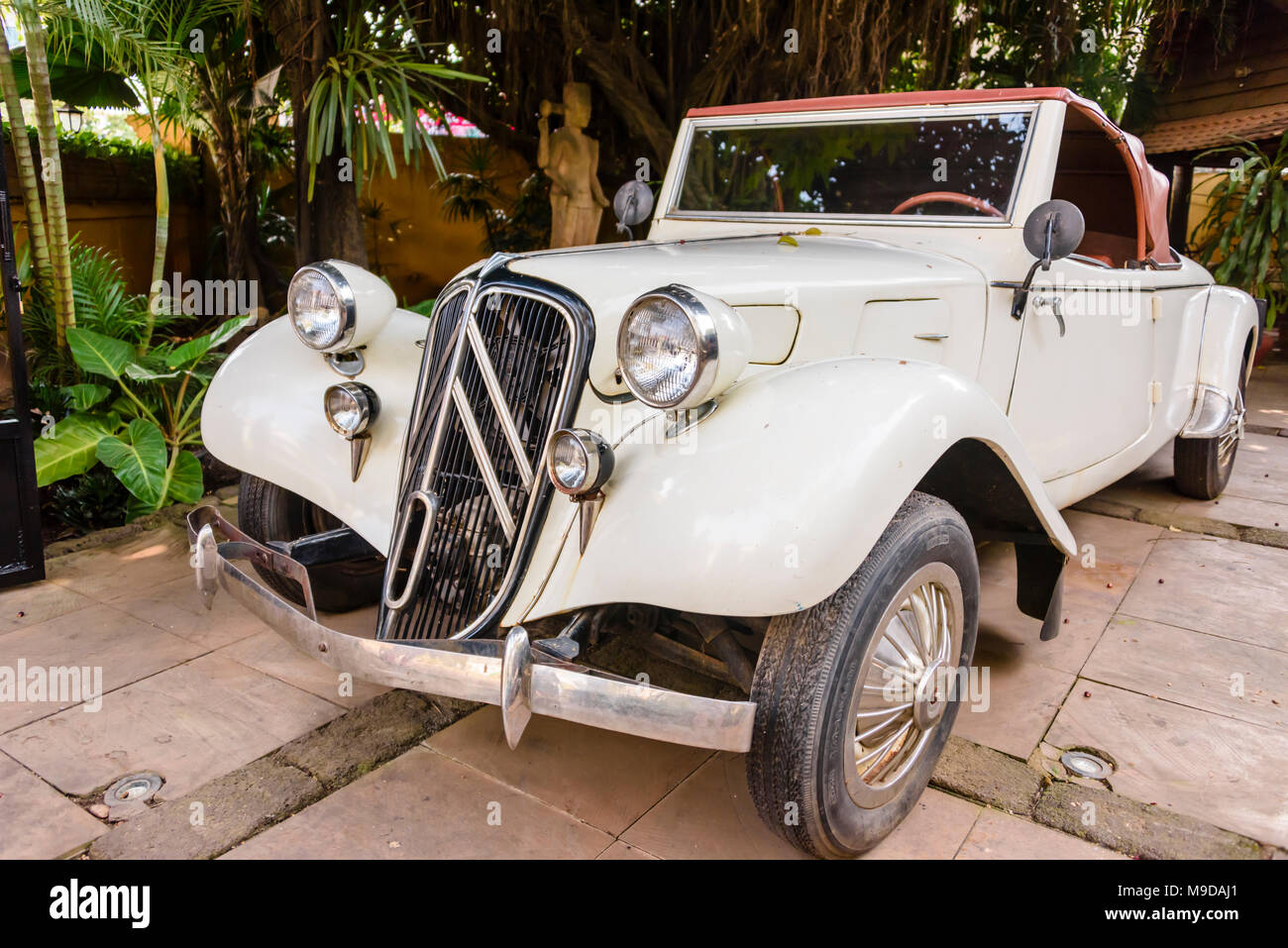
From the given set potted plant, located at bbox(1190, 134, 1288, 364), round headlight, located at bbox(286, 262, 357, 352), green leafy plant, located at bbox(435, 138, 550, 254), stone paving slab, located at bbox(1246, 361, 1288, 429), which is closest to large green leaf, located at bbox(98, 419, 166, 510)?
round headlight, located at bbox(286, 262, 357, 352)

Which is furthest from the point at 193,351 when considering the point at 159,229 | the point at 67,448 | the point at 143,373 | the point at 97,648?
the point at 97,648

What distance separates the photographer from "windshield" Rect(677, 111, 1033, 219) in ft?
9.45

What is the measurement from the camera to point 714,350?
1.83 meters

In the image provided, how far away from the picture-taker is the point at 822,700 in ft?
5.87

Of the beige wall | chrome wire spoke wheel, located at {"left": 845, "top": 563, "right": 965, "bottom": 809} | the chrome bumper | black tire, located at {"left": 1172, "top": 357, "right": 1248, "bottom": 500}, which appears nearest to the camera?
the chrome bumper

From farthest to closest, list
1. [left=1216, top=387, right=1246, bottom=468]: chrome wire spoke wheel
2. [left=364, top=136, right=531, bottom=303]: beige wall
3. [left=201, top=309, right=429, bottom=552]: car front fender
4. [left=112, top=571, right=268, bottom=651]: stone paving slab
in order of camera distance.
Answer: [left=364, top=136, right=531, bottom=303]: beige wall
[left=1216, top=387, right=1246, bottom=468]: chrome wire spoke wheel
[left=112, top=571, right=268, bottom=651]: stone paving slab
[left=201, top=309, right=429, bottom=552]: car front fender

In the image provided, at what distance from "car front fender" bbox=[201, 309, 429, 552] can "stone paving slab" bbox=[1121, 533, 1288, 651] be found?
8.25ft

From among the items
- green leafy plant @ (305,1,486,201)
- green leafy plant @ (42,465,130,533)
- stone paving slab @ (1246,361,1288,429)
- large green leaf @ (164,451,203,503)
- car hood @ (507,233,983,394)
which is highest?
green leafy plant @ (305,1,486,201)

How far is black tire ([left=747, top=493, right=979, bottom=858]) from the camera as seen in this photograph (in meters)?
1.79

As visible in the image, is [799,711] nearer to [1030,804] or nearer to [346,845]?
[1030,804]

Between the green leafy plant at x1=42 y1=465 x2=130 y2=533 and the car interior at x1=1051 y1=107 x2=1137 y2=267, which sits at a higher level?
the car interior at x1=1051 y1=107 x2=1137 y2=267

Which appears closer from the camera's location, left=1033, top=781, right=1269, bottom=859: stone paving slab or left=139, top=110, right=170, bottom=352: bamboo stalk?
left=1033, top=781, right=1269, bottom=859: stone paving slab

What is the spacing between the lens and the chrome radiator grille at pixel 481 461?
2.07m

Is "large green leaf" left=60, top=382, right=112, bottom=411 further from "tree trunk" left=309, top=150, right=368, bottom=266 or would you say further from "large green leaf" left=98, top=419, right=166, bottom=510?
"tree trunk" left=309, top=150, right=368, bottom=266
